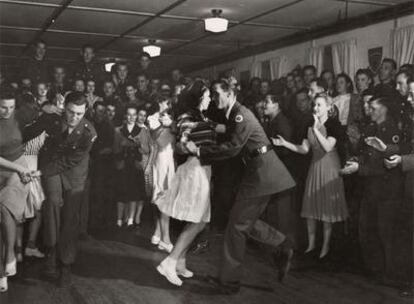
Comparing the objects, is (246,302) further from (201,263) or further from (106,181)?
(106,181)

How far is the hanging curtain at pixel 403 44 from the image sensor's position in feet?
22.8

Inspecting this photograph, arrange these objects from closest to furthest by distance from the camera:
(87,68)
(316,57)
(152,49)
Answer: (87,68) < (316,57) < (152,49)

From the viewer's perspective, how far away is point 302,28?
28.6 ft

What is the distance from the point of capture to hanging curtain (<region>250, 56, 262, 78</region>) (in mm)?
10566

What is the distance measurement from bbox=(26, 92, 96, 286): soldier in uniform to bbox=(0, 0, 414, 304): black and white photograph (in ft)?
0.04

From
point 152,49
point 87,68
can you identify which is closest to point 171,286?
point 87,68

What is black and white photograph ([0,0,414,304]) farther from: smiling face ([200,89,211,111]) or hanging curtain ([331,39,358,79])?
hanging curtain ([331,39,358,79])

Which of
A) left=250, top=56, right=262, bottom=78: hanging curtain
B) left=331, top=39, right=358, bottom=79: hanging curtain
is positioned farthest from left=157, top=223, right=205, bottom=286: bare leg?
left=250, top=56, right=262, bottom=78: hanging curtain

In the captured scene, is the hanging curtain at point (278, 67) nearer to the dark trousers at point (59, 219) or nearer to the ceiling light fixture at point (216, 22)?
the ceiling light fixture at point (216, 22)

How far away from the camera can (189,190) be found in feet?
13.3

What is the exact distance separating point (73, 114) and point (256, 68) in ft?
23.5

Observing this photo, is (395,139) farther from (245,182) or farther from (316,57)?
(316,57)

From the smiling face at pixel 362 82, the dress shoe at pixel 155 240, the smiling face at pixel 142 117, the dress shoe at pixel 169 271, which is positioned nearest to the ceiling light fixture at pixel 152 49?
the smiling face at pixel 142 117

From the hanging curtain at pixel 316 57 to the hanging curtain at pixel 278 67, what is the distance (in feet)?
2.65
